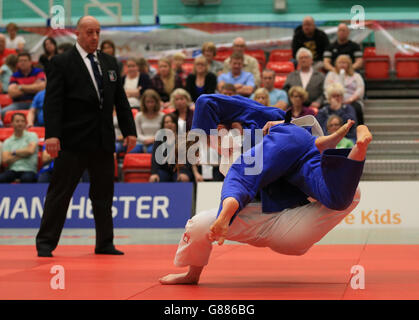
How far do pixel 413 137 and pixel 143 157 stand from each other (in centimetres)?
422

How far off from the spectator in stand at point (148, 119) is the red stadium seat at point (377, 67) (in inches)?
194

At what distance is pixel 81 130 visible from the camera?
5.73 meters

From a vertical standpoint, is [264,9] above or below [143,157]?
above

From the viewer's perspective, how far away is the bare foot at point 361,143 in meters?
3.15

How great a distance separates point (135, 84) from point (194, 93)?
1.24 meters

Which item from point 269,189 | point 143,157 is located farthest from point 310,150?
point 143,157

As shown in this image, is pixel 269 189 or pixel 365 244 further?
pixel 365 244

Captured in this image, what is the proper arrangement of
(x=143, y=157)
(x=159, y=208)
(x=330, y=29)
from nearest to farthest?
(x=159, y=208) → (x=143, y=157) → (x=330, y=29)

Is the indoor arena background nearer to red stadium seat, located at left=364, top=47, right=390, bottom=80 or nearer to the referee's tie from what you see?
red stadium seat, located at left=364, top=47, right=390, bottom=80

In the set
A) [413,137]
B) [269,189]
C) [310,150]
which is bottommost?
[413,137]

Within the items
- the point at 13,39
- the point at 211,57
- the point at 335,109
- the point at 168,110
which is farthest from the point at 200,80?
the point at 13,39

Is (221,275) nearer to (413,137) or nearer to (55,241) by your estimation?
(55,241)

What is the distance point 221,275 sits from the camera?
13.9 feet

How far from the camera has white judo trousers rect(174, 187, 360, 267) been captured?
3648 millimetres
